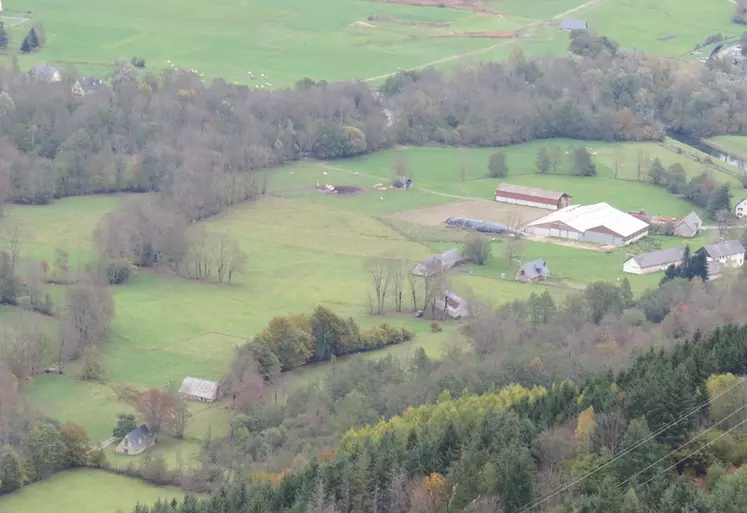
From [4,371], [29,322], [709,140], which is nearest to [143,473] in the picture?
[4,371]

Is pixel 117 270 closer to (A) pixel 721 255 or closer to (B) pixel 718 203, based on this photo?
(A) pixel 721 255

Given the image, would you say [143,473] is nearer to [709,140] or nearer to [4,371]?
[4,371]

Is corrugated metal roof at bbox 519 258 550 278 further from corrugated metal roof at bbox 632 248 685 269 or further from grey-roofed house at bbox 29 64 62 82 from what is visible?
grey-roofed house at bbox 29 64 62 82

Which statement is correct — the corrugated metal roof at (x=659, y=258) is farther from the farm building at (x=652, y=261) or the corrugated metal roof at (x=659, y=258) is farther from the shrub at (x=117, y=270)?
the shrub at (x=117, y=270)

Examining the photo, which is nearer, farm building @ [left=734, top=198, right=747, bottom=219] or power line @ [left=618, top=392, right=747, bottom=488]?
power line @ [left=618, top=392, right=747, bottom=488]

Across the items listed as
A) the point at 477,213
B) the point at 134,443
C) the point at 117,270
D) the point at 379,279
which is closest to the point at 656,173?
the point at 477,213

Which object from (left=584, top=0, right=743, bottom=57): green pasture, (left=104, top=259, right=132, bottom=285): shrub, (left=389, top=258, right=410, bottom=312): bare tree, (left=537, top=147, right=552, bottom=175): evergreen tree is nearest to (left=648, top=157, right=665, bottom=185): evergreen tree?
(left=537, top=147, right=552, bottom=175): evergreen tree
